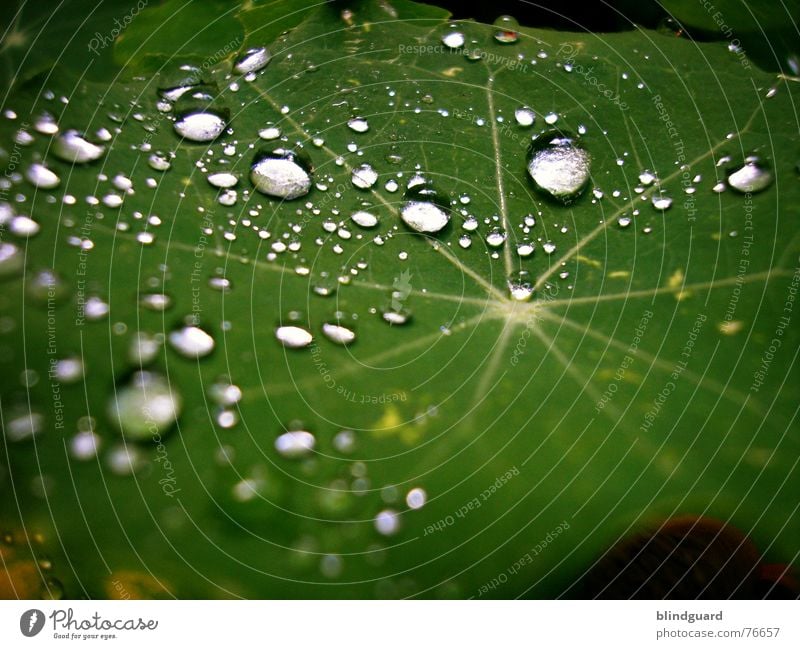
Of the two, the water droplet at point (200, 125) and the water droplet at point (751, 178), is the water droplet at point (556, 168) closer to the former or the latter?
the water droplet at point (751, 178)

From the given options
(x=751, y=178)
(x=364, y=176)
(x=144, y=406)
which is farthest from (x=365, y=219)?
(x=751, y=178)

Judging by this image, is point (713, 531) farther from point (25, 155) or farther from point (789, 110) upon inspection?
point (25, 155)

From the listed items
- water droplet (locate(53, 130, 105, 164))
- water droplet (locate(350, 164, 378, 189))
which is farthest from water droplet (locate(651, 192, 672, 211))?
water droplet (locate(53, 130, 105, 164))

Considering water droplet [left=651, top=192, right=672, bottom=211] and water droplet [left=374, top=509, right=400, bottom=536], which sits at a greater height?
water droplet [left=651, top=192, right=672, bottom=211]

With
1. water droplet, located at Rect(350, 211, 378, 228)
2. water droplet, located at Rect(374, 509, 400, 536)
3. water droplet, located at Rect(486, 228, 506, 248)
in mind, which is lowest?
water droplet, located at Rect(374, 509, 400, 536)

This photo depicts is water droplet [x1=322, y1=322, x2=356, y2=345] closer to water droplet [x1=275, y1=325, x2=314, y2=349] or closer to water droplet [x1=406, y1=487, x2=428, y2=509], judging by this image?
water droplet [x1=275, y1=325, x2=314, y2=349]

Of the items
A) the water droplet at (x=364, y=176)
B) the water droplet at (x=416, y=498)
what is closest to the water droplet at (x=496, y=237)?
the water droplet at (x=364, y=176)
